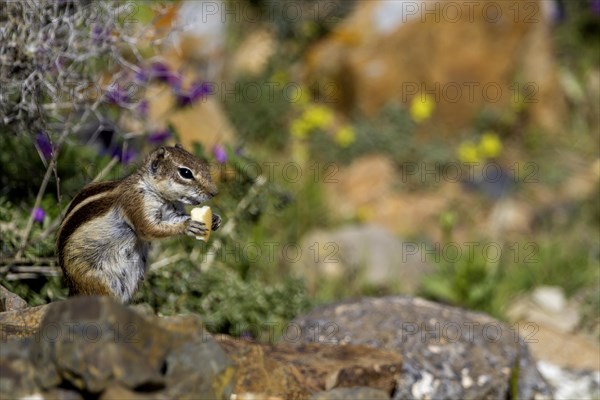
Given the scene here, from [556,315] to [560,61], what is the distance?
6.18 metres

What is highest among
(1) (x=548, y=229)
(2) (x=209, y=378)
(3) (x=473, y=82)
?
(2) (x=209, y=378)

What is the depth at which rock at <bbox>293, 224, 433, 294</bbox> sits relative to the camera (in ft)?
28.5

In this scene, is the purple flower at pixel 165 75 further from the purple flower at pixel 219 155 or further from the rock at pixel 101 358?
the rock at pixel 101 358

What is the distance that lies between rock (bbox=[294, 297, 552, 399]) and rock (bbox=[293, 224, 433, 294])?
2280 millimetres

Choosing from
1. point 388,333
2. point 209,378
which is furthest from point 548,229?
point 209,378

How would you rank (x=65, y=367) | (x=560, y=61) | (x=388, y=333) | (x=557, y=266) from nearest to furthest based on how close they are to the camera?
1. (x=65, y=367)
2. (x=388, y=333)
3. (x=557, y=266)
4. (x=560, y=61)

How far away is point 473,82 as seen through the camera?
12.6 meters

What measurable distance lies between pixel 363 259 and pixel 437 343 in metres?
2.87

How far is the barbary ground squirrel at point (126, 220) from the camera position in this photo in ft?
15.1

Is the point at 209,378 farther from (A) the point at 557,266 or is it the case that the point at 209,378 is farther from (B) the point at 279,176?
(B) the point at 279,176

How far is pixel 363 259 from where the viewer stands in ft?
28.5

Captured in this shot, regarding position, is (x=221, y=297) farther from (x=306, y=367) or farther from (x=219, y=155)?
(x=306, y=367)

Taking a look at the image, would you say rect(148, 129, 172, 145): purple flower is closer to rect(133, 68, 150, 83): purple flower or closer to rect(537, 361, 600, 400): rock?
rect(133, 68, 150, 83): purple flower

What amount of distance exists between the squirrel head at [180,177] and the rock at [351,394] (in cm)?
109
